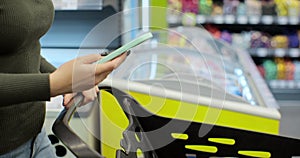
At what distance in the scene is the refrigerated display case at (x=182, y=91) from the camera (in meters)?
1.41

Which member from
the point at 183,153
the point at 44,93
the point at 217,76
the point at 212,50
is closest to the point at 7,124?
the point at 44,93

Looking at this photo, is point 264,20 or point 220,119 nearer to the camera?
point 220,119

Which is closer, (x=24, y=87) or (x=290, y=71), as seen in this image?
(x=24, y=87)

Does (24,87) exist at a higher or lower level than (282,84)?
higher

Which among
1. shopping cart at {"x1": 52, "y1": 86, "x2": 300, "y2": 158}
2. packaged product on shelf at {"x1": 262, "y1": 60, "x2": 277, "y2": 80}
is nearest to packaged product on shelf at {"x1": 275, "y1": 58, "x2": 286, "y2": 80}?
packaged product on shelf at {"x1": 262, "y1": 60, "x2": 277, "y2": 80}

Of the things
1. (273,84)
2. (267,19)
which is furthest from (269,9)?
(273,84)

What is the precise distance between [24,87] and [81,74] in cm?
14

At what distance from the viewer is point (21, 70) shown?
1.25 metres

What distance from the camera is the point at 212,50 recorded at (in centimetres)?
269

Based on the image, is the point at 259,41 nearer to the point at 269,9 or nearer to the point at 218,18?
the point at 269,9

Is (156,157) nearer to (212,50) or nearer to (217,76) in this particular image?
(217,76)

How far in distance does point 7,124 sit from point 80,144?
1.43 feet

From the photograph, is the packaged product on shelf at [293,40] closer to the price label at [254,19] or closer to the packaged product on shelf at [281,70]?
the packaged product on shelf at [281,70]

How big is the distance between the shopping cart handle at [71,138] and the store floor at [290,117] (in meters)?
3.50
